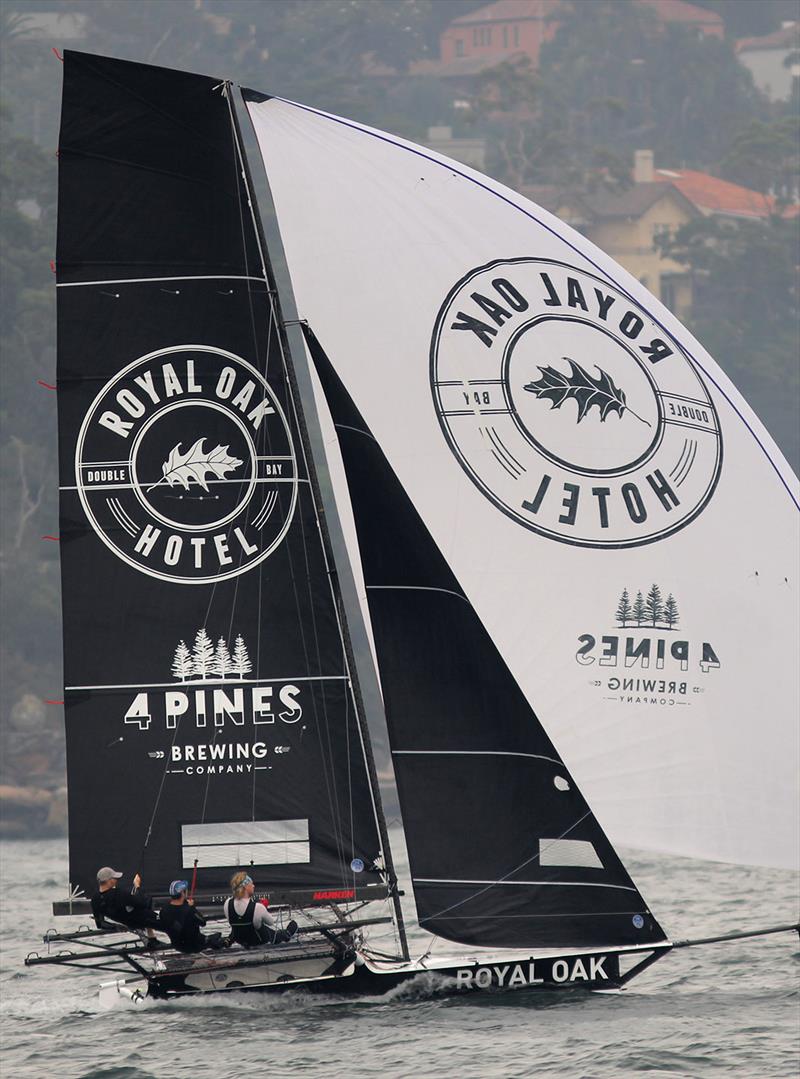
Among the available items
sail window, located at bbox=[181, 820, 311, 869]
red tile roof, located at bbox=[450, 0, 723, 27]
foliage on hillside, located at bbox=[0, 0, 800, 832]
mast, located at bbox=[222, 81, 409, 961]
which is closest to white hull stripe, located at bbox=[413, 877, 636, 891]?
mast, located at bbox=[222, 81, 409, 961]

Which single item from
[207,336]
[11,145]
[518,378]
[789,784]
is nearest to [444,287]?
[518,378]

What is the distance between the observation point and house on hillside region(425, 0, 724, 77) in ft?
315

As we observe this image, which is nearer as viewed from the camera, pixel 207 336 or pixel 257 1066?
pixel 257 1066

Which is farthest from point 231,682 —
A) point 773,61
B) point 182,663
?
point 773,61

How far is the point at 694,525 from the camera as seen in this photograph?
12.4 meters

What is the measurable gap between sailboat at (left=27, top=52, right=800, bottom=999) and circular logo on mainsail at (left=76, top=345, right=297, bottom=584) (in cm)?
2

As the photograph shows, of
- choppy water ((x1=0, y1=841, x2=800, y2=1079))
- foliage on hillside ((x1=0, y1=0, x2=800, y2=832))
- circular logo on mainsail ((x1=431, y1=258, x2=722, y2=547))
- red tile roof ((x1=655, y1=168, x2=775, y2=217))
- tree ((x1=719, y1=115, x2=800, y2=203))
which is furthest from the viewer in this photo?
red tile roof ((x1=655, y1=168, x2=775, y2=217))

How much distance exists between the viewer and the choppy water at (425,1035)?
11734mm

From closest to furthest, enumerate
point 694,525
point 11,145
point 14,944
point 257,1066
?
point 257,1066 → point 694,525 → point 14,944 → point 11,145

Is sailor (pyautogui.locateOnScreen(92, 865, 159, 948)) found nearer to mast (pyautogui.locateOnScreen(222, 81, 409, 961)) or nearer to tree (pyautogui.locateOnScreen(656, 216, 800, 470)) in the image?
mast (pyautogui.locateOnScreen(222, 81, 409, 961))

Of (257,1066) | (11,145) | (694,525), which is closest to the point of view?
(257,1066)

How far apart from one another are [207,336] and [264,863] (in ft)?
10.9

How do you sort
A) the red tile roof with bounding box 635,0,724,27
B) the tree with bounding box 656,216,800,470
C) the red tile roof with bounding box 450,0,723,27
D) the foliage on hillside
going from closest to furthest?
the foliage on hillside → the tree with bounding box 656,216,800,470 → the red tile roof with bounding box 635,0,724,27 → the red tile roof with bounding box 450,0,723,27

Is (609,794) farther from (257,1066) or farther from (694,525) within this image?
(257,1066)
